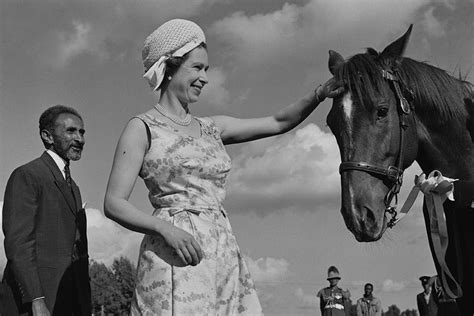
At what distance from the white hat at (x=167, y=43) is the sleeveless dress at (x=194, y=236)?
21 cm

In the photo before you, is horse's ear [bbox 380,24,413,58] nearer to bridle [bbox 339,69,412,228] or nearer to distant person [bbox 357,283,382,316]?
bridle [bbox 339,69,412,228]

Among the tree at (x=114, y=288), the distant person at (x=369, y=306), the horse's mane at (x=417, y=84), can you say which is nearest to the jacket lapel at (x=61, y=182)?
the horse's mane at (x=417, y=84)

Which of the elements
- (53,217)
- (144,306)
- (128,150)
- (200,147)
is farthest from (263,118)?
(53,217)

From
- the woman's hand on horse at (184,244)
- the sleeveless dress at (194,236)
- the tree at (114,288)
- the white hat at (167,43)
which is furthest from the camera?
the tree at (114,288)

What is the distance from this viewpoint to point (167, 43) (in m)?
3.04

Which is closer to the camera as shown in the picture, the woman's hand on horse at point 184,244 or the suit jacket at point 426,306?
the woman's hand on horse at point 184,244

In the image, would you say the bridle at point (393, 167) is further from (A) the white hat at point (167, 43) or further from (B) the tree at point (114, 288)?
(B) the tree at point (114, 288)

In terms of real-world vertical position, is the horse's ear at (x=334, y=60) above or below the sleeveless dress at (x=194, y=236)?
above

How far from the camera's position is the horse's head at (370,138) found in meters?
3.81

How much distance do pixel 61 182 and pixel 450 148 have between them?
252cm

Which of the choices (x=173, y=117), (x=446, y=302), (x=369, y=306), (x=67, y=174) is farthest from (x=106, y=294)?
(x=173, y=117)

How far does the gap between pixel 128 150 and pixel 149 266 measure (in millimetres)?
494

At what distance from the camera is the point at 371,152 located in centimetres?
395

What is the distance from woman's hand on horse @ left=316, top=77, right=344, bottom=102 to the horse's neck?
69 centimetres
